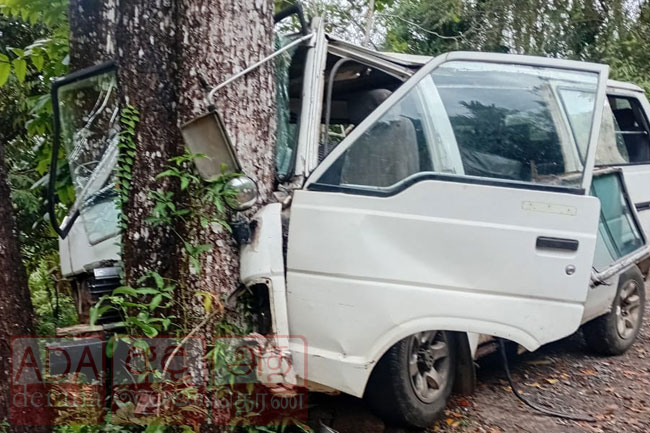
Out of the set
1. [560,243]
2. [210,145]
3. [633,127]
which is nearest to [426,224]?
[560,243]

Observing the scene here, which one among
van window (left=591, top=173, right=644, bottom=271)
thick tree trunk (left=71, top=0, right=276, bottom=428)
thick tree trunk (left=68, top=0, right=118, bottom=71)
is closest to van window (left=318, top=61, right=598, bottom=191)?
thick tree trunk (left=71, top=0, right=276, bottom=428)

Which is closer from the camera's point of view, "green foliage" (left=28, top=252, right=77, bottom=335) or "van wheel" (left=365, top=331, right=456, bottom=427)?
"van wheel" (left=365, top=331, right=456, bottom=427)

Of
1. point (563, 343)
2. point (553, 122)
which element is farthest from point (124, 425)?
point (563, 343)

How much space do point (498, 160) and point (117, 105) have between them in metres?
2.20

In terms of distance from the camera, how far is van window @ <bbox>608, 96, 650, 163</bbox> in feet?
18.5

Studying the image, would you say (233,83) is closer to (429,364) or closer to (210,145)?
(210,145)

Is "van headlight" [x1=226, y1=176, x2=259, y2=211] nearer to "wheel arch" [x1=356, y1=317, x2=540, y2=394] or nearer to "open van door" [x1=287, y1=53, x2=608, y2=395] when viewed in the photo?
"open van door" [x1=287, y1=53, x2=608, y2=395]

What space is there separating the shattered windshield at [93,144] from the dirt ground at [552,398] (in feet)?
6.09

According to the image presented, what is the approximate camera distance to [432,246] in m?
3.08

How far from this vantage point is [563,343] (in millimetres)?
5277

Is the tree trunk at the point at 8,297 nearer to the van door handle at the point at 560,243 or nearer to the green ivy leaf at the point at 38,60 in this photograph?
the green ivy leaf at the point at 38,60

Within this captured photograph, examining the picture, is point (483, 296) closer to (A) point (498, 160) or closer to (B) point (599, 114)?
(A) point (498, 160)

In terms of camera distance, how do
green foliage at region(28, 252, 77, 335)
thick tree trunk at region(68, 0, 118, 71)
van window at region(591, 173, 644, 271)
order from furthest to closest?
1. green foliage at region(28, 252, 77, 335)
2. van window at region(591, 173, 644, 271)
3. thick tree trunk at region(68, 0, 118, 71)

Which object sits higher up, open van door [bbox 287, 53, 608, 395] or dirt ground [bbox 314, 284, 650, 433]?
open van door [bbox 287, 53, 608, 395]
